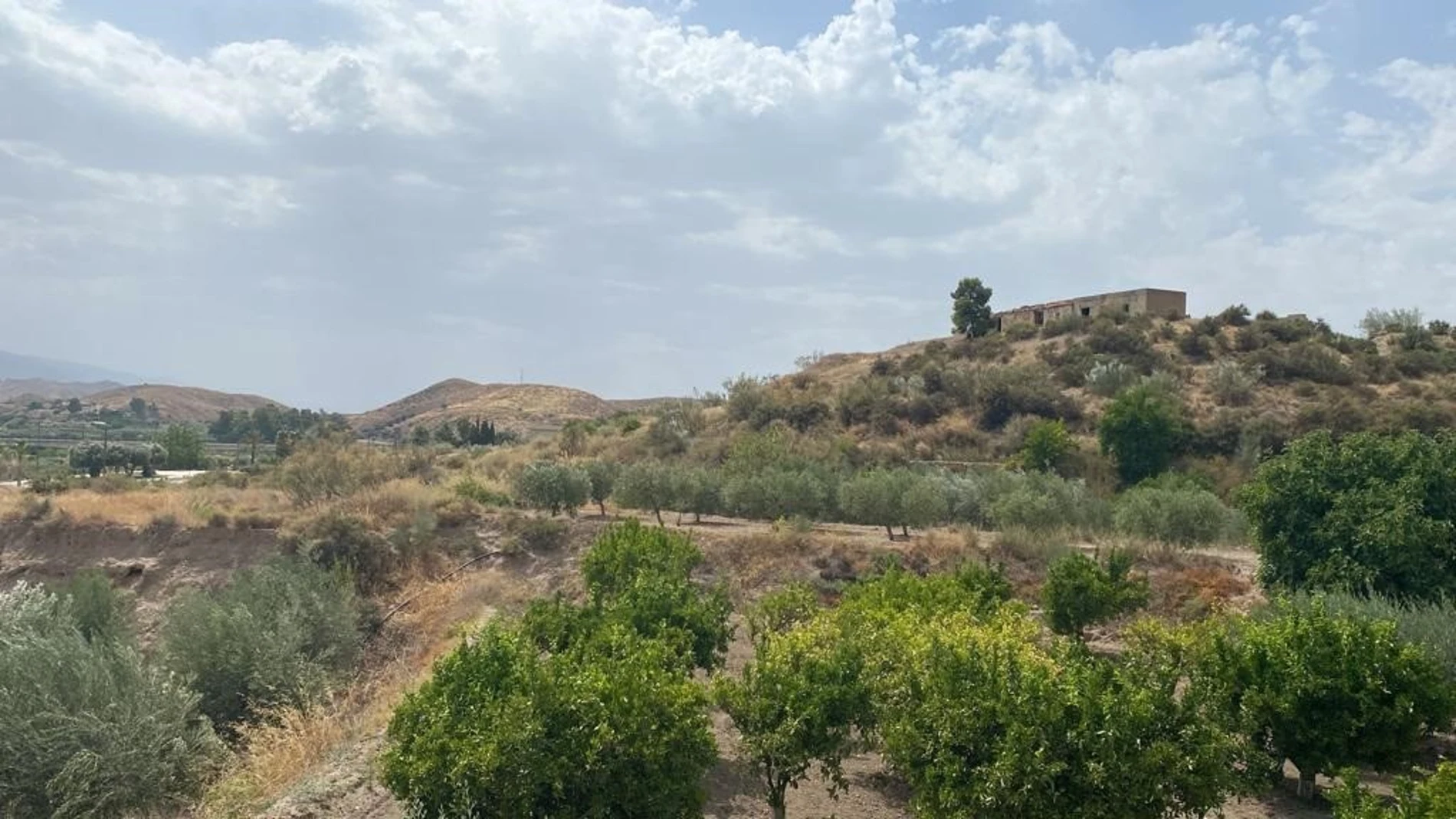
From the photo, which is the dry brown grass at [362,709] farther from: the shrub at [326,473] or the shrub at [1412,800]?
the shrub at [1412,800]

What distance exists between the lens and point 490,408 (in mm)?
94562

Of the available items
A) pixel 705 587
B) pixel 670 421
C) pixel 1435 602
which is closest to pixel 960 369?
pixel 670 421

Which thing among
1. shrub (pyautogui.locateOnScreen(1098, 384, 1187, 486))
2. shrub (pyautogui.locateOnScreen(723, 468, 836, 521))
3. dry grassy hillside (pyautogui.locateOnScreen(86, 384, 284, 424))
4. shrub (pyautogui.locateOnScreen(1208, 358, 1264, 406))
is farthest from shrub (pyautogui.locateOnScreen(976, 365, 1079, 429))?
dry grassy hillside (pyautogui.locateOnScreen(86, 384, 284, 424))

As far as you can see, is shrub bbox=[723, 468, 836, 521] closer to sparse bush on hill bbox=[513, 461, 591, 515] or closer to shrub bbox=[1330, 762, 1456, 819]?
sparse bush on hill bbox=[513, 461, 591, 515]

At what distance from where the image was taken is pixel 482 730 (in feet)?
24.4

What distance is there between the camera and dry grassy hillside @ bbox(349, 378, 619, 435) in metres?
88.3

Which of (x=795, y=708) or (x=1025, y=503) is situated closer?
(x=795, y=708)

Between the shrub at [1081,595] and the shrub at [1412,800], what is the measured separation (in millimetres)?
9042

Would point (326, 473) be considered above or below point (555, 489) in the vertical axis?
below

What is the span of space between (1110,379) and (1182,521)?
24.5m

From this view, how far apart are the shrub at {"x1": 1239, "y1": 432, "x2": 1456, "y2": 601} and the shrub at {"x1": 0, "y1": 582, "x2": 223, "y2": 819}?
15273mm

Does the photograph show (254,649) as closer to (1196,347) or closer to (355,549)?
(355,549)

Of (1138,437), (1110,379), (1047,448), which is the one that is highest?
(1110,379)

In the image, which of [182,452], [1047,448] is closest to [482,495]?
[1047,448]
